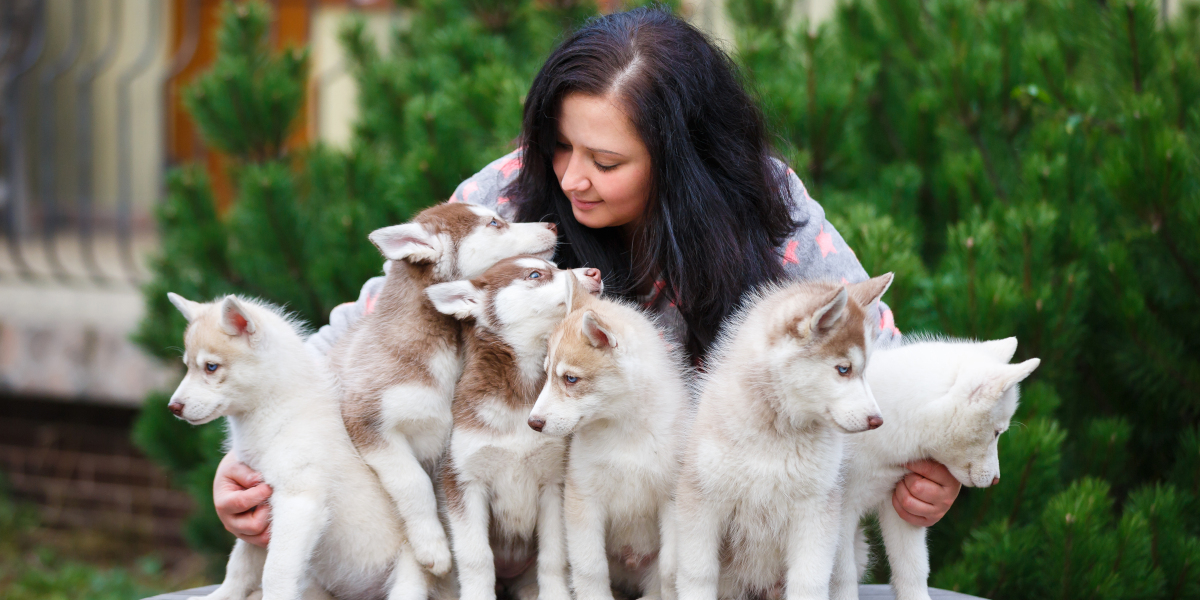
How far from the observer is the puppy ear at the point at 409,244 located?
2.68m

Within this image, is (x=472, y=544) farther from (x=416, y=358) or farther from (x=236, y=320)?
(x=236, y=320)

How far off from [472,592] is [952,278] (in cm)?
200

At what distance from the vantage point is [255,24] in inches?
192

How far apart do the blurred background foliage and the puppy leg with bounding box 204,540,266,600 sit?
5.92 feet

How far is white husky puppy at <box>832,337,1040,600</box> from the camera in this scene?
7.77ft

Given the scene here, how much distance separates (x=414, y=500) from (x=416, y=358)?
1.18ft

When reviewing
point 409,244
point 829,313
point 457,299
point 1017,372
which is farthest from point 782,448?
point 409,244

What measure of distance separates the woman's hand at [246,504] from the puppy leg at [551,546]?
27.6 inches

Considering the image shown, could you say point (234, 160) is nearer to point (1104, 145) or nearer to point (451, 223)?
point (451, 223)

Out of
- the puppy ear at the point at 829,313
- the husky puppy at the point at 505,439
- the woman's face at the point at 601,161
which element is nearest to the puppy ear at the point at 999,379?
the puppy ear at the point at 829,313

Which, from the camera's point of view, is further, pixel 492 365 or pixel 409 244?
pixel 409 244

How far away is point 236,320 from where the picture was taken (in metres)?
2.54

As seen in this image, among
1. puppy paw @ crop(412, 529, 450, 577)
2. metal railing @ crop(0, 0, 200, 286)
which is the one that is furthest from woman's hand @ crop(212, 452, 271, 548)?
metal railing @ crop(0, 0, 200, 286)

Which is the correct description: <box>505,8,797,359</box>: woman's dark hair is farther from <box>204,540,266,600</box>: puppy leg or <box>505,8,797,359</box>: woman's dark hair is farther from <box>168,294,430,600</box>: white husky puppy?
<box>204,540,266,600</box>: puppy leg
